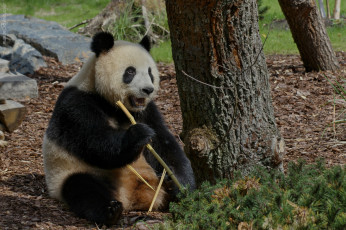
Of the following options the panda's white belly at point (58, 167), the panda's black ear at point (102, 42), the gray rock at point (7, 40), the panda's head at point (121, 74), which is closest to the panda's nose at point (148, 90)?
the panda's head at point (121, 74)

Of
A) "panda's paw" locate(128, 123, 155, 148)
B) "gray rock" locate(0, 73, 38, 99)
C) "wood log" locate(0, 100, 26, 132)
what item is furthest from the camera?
"gray rock" locate(0, 73, 38, 99)

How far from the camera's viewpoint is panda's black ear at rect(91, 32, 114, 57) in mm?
4000

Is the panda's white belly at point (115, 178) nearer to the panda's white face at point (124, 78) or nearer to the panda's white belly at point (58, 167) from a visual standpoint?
the panda's white belly at point (58, 167)

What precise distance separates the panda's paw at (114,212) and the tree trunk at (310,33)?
4.34 m

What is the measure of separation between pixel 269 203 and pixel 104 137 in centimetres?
143

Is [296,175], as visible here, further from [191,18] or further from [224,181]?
[191,18]

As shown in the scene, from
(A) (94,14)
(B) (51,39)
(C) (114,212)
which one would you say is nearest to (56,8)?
(A) (94,14)

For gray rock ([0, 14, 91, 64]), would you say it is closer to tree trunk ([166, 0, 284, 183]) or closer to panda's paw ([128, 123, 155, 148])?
panda's paw ([128, 123, 155, 148])

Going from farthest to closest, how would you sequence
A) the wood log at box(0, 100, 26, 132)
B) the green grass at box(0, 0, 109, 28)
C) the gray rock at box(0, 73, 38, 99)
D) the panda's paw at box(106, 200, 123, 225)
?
the green grass at box(0, 0, 109, 28), the gray rock at box(0, 73, 38, 99), the wood log at box(0, 100, 26, 132), the panda's paw at box(106, 200, 123, 225)

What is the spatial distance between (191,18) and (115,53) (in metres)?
1.05

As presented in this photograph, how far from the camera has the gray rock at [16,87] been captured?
7.05 m

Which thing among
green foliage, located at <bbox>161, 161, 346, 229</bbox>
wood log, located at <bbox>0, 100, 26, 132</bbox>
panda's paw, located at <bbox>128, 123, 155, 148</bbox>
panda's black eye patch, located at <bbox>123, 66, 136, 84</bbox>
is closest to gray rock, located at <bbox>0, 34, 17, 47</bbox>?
wood log, located at <bbox>0, 100, 26, 132</bbox>

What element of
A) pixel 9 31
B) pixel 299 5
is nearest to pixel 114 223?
pixel 299 5

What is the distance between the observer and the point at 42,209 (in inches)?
157
